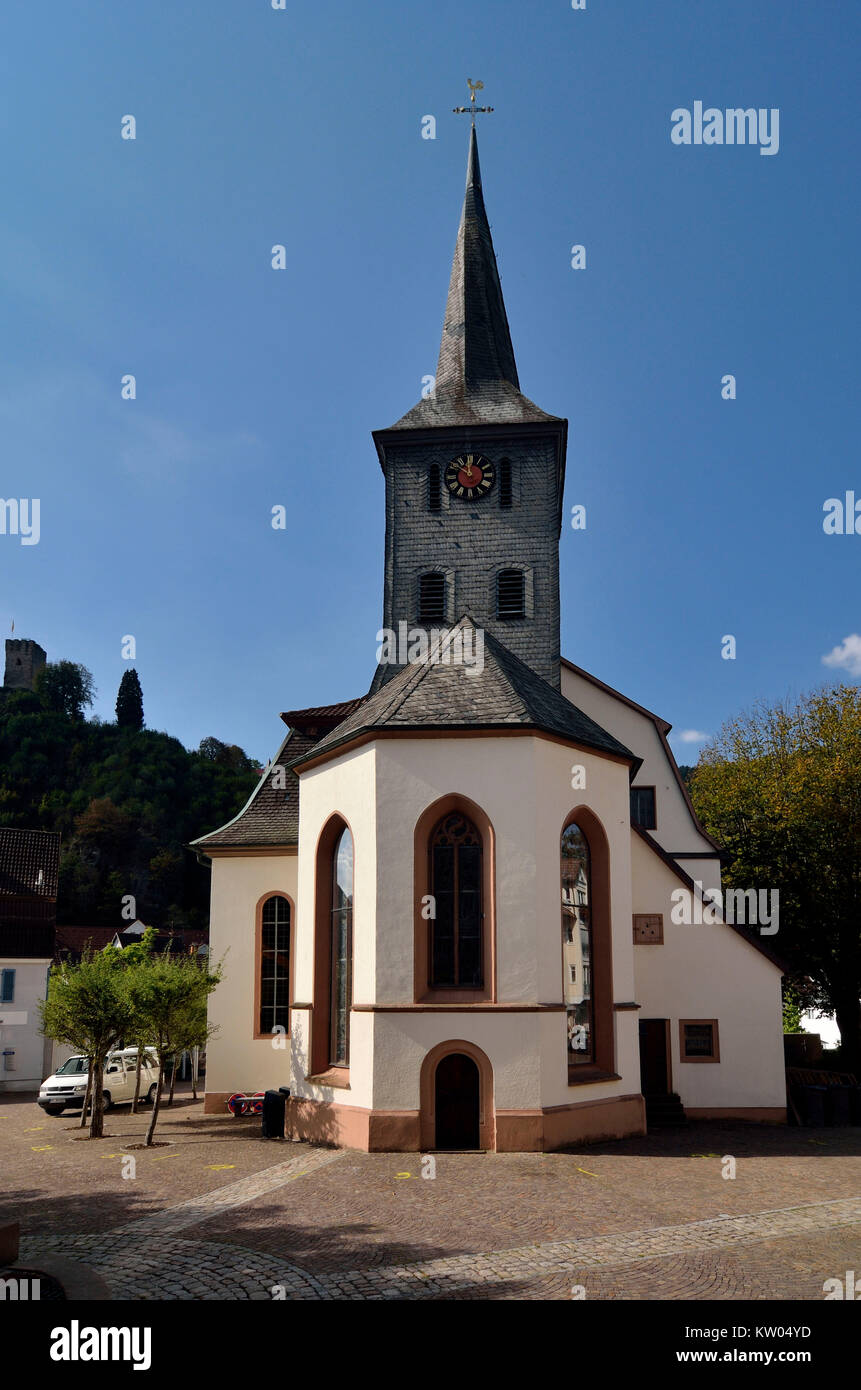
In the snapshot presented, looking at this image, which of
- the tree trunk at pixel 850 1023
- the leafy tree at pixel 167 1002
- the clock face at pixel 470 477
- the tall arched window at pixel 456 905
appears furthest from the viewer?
the tree trunk at pixel 850 1023

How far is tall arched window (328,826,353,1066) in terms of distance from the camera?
17.4m

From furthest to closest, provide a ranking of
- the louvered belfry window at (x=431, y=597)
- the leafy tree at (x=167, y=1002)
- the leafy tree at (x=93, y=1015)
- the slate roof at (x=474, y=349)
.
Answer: the slate roof at (x=474, y=349) → the louvered belfry window at (x=431, y=597) → the leafy tree at (x=93, y=1015) → the leafy tree at (x=167, y=1002)

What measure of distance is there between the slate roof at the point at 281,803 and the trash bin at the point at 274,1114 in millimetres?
6446

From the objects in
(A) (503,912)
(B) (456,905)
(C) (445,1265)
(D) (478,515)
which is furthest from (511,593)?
(C) (445,1265)

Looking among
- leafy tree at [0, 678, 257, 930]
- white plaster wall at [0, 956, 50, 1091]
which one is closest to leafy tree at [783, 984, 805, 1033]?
white plaster wall at [0, 956, 50, 1091]

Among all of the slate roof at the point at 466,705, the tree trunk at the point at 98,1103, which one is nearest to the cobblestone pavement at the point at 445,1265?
the slate roof at the point at 466,705

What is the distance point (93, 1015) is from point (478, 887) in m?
8.07

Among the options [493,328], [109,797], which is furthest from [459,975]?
[109,797]

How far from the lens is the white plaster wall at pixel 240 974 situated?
75.5 ft

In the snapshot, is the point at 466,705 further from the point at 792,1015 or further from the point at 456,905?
the point at 792,1015

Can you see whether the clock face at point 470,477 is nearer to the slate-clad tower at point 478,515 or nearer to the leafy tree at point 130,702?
the slate-clad tower at point 478,515

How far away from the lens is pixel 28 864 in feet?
132

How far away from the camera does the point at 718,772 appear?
126 feet
